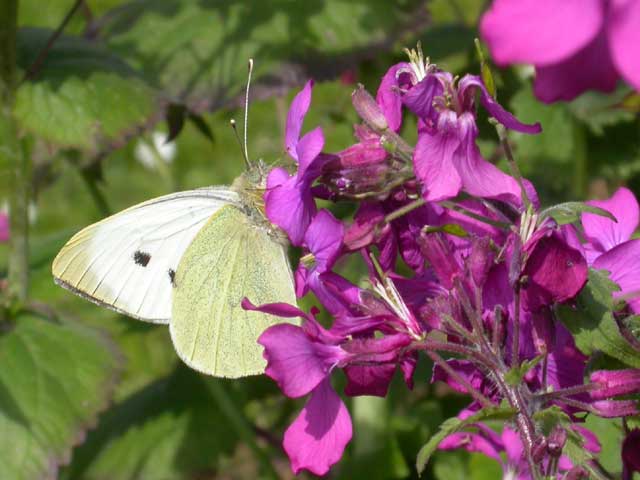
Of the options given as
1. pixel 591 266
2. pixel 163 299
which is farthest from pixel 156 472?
pixel 591 266

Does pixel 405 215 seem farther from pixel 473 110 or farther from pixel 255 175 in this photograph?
pixel 255 175

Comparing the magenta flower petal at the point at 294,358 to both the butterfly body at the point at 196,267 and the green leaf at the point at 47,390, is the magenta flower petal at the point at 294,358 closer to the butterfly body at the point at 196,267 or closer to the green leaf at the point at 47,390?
the butterfly body at the point at 196,267

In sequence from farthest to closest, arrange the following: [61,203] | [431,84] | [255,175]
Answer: [61,203], [255,175], [431,84]

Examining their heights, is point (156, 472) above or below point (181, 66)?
below

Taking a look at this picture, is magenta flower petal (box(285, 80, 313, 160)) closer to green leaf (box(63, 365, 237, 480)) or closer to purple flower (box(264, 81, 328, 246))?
purple flower (box(264, 81, 328, 246))

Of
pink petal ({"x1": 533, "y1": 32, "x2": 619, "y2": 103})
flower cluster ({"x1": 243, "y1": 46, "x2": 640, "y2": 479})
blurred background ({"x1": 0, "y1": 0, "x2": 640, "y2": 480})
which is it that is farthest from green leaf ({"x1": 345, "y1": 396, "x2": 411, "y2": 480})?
pink petal ({"x1": 533, "y1": 32, "x2": 619, "y2": 103})

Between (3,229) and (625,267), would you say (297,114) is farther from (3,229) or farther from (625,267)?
(3,229)

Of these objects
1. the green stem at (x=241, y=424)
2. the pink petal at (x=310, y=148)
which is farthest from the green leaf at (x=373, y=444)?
the pink petal at (x=310, y=148)
